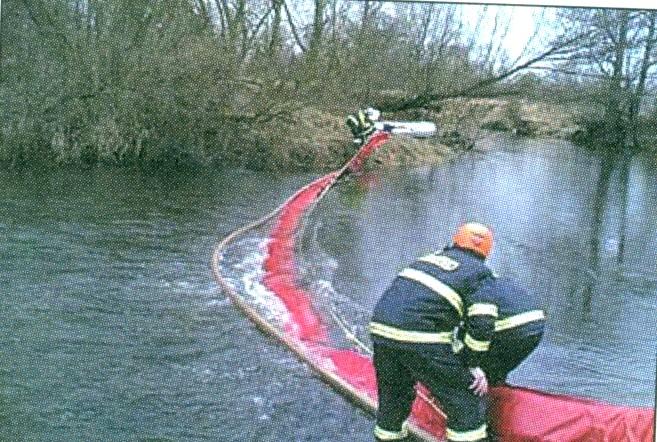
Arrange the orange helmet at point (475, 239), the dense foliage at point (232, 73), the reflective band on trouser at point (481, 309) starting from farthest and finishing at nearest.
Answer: the dense foliage at point (232, 73)
the orange helmet at point (475, 239)
the reflective band on trouser at point (481, 309)

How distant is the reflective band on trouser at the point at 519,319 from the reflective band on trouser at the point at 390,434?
12.9 inches

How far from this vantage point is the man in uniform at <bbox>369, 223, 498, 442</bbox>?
238 centimetres

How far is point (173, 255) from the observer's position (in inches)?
110

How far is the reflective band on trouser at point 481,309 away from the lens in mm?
2369

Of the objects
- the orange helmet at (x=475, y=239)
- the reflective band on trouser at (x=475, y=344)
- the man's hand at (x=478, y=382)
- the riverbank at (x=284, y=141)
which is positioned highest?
the riverbank at (x=284, y=141)

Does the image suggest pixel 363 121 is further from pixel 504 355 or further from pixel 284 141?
pixel 504 355

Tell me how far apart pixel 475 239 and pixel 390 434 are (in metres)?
0.48

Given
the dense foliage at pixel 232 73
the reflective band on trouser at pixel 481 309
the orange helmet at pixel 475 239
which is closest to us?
the reflective band on trouser at pixel 481 309

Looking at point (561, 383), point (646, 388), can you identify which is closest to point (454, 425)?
point (561, 383)

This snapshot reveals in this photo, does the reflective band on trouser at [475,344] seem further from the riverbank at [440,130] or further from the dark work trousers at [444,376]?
the riverbank at [440,130]

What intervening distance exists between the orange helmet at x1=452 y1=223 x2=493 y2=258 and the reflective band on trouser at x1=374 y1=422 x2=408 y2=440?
43cm

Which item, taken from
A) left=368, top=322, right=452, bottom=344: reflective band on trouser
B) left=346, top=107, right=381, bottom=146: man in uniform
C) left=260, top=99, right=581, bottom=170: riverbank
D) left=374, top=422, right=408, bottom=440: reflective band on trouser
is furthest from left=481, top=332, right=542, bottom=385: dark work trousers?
left=346, top=107, right=381, bottom=146: man in uniform

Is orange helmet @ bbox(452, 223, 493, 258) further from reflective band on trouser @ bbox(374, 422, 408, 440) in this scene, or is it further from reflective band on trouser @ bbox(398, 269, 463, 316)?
reflective band on trouser @ bbox(374, 422, 408, 440)

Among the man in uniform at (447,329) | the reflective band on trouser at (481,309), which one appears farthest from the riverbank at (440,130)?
the reflective band on trouser at (481,309)
